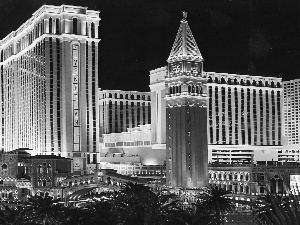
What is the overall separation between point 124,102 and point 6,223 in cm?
7879

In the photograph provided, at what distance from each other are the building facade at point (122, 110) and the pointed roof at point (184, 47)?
36.6m

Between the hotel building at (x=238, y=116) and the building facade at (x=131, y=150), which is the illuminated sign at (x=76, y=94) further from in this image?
the hotel building at (x=238, y=116)

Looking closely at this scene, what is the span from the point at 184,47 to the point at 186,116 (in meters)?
10.1

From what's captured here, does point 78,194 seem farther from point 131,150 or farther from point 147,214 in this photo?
point 147,214

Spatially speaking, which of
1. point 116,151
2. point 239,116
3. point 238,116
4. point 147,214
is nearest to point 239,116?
point 239,116

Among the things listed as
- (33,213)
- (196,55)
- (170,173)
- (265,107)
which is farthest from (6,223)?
(265,107)

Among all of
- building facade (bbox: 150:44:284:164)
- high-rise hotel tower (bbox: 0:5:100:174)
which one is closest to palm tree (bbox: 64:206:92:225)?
high-rise hotel tower (bbox: 0:5:100:174)

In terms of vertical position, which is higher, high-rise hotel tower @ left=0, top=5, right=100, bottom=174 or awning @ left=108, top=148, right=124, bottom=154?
high-rise hotel tower @ left=0, top=5, right=100, bottom=174

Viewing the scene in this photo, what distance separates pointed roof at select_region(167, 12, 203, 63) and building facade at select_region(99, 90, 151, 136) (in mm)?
36632

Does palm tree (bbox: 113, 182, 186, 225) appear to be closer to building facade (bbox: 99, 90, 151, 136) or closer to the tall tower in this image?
the tall tower

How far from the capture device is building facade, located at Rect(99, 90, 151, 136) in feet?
365

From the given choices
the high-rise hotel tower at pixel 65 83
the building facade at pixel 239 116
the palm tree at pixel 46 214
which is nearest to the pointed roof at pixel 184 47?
the high-rise hotel tower at pixel 65 83

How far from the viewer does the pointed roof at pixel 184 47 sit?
74.9 meters

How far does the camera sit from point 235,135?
99688 mm
